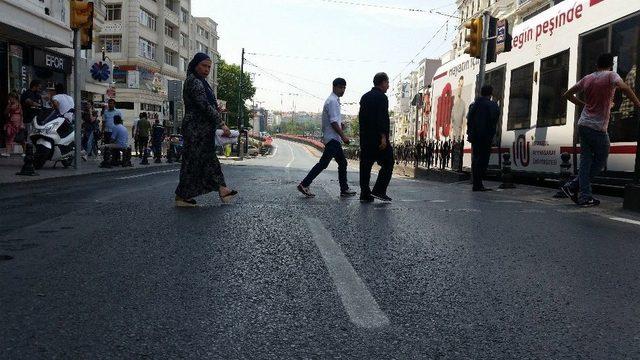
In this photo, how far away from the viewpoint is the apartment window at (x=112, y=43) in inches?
2018

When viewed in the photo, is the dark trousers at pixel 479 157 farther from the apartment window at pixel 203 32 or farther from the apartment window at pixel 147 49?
the apartment window at pixel 203 32

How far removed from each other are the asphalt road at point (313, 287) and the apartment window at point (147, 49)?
49.9 m

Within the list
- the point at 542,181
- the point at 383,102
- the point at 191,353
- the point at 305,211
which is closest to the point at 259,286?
the point at 191,353

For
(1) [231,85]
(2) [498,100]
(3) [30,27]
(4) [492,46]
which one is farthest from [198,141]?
(1) [231,85]

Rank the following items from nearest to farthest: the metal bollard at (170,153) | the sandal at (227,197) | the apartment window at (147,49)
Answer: the sandal at (227,197)
the metal bollard at (170,153)
the apartment window at (147,49)

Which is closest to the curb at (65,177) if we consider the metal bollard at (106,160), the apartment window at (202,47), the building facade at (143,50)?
the metal bollard at (106,160)

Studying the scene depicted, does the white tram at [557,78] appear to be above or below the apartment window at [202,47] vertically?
below

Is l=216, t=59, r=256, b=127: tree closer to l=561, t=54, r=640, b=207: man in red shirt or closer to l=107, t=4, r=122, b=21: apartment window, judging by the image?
l=107, t=4, r=122, b=21: apartment window

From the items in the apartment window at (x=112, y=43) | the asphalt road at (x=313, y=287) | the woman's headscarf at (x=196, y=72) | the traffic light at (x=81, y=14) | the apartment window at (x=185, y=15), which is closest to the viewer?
the asphalt road at (x=313, y=287)

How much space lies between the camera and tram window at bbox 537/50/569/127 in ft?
33.0

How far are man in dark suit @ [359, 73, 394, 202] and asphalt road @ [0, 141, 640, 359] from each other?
2000 millimetres

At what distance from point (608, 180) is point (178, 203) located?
6.28 m

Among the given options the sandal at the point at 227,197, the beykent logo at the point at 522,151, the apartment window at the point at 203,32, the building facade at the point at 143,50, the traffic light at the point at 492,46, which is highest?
the apartment window at the point at 203,32

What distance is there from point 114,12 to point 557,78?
48.8 meters
